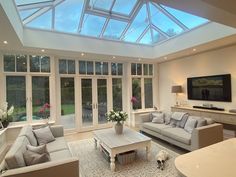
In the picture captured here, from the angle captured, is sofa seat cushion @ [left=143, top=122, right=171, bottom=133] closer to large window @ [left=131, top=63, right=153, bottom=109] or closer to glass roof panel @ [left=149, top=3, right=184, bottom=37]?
large window @ [left=131, top=63, right=153, bottom=109]

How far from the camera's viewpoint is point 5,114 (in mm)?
4520

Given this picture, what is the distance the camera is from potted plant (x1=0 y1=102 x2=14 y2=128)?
447 centimetres

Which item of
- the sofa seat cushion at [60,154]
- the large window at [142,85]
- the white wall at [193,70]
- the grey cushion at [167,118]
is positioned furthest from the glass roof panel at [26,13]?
the white wall at [193,70]

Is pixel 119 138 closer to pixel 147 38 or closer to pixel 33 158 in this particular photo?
pixel 33 158

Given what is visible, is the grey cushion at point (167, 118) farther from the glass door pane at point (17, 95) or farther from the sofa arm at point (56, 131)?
the glass door pane at point (17, 95)

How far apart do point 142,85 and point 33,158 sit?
584 cm

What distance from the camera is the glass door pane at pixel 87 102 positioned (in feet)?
20.6

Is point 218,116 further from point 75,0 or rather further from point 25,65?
point 25,65

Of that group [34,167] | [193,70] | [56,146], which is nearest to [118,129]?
[56,146]

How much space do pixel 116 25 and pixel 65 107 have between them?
11.9 feet

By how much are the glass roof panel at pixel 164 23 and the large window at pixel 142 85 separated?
214 centimetres

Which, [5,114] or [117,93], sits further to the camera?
[117,93]

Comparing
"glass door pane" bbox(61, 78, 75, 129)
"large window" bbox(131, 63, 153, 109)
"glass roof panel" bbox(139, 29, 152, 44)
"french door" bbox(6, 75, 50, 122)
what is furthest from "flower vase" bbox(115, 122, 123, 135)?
"glass roof panel" bbox(139, 29, 152, 44)

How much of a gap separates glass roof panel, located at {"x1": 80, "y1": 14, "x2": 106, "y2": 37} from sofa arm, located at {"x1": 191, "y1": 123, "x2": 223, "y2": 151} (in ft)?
14.1
